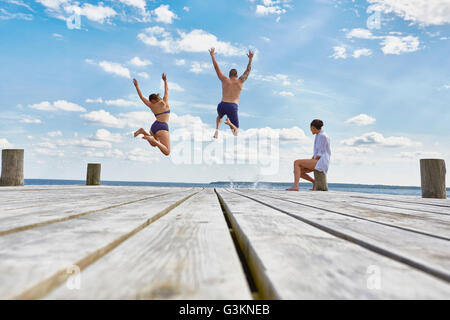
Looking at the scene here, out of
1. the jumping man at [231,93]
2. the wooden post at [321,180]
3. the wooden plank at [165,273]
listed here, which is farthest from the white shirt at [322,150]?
the wooden plank at [165,273]

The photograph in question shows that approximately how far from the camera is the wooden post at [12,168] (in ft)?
19.7

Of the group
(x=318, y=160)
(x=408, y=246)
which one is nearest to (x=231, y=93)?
(x=318, y=160)

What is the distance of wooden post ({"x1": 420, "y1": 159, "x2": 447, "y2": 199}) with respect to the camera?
4332 mm

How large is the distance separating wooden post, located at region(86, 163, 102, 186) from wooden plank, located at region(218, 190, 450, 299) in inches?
330

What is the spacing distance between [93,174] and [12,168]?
245cm

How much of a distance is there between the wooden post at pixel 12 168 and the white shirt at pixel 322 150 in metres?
6.15

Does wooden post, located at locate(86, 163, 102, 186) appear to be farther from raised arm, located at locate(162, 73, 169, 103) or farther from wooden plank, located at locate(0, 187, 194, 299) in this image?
wooden plank, located at locate(0, 187, 194, 299)

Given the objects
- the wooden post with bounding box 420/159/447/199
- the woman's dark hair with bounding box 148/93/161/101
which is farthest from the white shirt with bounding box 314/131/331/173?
the woman's dark hair with bounding box 148/93/161/101

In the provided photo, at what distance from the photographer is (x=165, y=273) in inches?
23.4

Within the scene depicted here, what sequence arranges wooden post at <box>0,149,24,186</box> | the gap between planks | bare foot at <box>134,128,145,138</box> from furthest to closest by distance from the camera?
1. bare foot at <box>134,128,145,138</box>
2. wooden post at <box>0,149,24,186</box>
3. the gap between planks

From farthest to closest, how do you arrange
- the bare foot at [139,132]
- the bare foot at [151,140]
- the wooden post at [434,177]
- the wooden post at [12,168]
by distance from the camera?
the bare foot at [151,140]
the bare foot at [139,132]
the wooden post at [12,168]
the wooden post at [434,177]

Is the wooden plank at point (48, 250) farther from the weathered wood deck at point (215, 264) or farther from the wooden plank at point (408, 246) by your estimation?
the wooden plank at point (408, 246)
